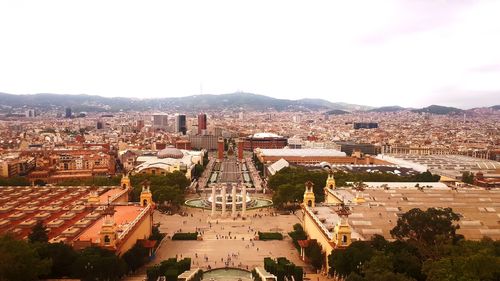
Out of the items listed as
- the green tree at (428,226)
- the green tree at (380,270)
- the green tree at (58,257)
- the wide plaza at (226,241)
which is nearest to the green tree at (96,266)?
the green tree at (58,257)

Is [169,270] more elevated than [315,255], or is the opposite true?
[315,255]

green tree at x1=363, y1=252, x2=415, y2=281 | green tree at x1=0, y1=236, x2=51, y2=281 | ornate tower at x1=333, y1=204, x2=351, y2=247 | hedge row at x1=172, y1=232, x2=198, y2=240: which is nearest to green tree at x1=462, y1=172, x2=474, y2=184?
hedge row at x1=172, y1=232, x2=198, y2=240

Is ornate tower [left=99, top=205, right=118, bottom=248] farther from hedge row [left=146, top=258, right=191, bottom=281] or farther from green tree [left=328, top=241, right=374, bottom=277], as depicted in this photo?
green tree [left=328, top=241, right=374, bottom=277]

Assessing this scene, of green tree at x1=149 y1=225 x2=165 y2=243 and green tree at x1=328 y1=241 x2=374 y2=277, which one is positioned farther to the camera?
green tree at x1=149 y1=225 x2=165 y2=243

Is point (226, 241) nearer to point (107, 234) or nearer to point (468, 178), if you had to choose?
point (107, 234)

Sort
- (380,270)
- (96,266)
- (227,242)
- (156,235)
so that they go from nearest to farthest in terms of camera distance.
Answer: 1. (380,270)
2. (96,266)
3. (156,235)
4. (227,242)

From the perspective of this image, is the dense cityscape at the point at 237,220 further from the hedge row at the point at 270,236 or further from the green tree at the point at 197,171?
the green tree at the point at 197,171

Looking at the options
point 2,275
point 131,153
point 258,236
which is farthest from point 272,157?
point 2,275

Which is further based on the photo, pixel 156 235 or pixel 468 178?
pixel 468 178

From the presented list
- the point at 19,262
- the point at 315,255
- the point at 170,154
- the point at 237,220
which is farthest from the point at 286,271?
the point at 170,154
